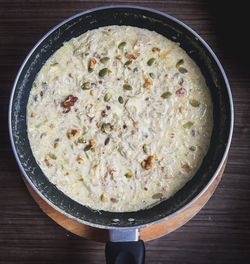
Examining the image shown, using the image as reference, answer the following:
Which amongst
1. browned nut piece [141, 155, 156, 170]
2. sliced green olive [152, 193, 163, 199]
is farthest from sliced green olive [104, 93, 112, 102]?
sliced green olive [152, 193, 163, 199]

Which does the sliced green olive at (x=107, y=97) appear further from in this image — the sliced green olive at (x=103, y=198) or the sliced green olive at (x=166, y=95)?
the sliced green olive at (x=103, y=198)

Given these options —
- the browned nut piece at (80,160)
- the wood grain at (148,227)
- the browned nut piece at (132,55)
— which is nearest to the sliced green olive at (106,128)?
the browned nut piece at (80,160)

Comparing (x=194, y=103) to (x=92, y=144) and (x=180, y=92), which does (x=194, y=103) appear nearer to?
(x=180, y=92)

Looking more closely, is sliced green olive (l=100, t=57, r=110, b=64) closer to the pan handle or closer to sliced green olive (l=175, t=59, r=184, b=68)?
sliced green olive (l=175, t=59, r=184, b=68)

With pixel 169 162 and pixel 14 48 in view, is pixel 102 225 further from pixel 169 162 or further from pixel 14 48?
pixel 14 48

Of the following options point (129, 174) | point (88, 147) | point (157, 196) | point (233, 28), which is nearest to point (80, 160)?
point (88, 147)

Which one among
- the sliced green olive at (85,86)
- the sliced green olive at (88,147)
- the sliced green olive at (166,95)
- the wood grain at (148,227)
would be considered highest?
the sliced green olive at (85,86)

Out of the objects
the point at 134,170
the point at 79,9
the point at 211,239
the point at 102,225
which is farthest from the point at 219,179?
the point at 79,9
